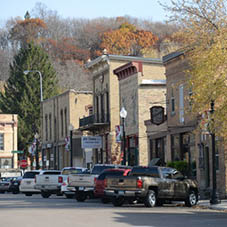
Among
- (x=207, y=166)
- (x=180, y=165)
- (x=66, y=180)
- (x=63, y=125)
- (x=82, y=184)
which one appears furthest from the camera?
(x=63, y=125)

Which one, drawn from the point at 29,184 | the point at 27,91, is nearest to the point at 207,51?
the point at 29,184

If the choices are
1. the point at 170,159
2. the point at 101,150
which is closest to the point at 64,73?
the point at 101,150

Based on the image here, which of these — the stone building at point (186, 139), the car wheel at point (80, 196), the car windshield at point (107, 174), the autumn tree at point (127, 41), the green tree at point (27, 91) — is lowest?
the car wheel at point (80, 196)

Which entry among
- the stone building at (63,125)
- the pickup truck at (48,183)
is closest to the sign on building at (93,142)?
the stone building at (63,125)

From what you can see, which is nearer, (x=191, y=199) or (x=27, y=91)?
(x=191, y=199)

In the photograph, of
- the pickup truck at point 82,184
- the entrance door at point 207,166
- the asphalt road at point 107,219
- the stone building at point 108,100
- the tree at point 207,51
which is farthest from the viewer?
the stone building at point 108,100

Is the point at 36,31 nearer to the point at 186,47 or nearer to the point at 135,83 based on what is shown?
the point at 135,83

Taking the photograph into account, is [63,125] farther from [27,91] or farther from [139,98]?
[27,91]

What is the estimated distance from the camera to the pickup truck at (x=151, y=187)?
1064 inches

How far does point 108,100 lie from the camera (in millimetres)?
55219

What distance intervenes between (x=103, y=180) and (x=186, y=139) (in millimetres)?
10652

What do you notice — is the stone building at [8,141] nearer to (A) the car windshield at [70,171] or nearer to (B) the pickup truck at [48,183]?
(B) the pickup truck at [48,183]

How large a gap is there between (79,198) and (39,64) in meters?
62.8

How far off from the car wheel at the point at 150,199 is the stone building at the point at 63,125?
34326 millimetres
